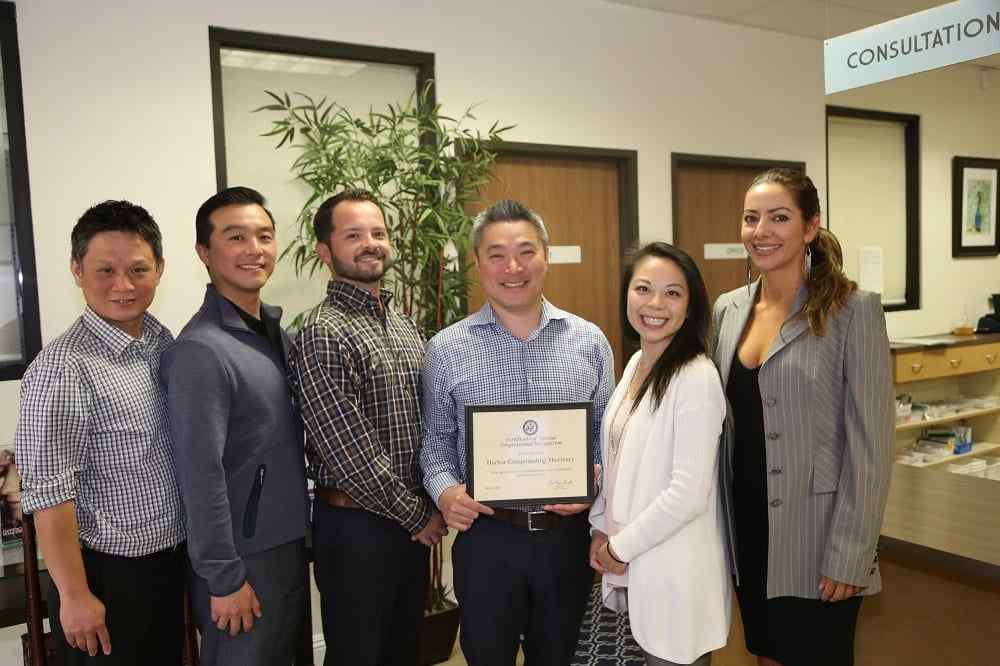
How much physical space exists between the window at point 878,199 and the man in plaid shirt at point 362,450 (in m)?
4.29

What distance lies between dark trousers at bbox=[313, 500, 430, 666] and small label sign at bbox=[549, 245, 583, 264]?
2.44 meters

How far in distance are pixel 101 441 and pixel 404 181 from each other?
5.63 feet

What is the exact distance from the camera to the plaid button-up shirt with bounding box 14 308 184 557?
1.71 m

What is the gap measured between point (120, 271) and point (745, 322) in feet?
5.06

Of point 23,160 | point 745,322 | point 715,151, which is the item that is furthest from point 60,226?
point 715,151

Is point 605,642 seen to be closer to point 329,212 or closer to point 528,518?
point 528,518

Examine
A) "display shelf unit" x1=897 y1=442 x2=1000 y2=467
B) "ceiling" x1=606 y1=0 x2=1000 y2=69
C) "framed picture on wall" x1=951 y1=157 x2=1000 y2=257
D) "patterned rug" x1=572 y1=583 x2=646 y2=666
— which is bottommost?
"patterned rug" x1=572 y1=583 x2=646 y2=666

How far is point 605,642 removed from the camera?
3377 millimetres

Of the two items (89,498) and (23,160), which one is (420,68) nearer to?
(23,160)

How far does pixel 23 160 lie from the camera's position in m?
2.86

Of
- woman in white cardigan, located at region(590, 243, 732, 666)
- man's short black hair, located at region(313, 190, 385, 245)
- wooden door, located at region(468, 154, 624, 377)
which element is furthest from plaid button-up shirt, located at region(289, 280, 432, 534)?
wooden door, located at region(468, 154, 624, 377)

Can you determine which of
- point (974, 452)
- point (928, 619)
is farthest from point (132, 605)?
point (974, 452)

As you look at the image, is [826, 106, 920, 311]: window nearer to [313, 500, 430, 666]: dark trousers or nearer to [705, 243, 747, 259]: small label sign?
[705, 243, 747, 259]: small label sign

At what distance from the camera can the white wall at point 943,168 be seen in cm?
572
